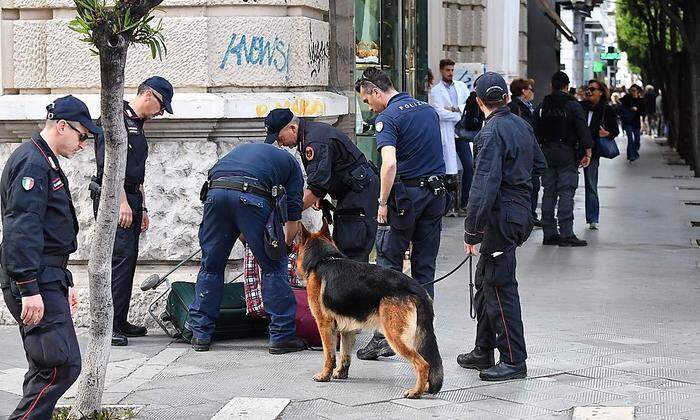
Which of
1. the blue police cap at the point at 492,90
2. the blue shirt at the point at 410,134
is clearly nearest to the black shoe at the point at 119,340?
the blue shirt at the point at 410,134

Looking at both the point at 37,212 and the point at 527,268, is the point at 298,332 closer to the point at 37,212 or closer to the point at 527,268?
the point at 37,212

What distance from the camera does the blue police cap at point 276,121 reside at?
8.73 metres

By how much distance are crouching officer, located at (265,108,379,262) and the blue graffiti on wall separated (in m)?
1.09

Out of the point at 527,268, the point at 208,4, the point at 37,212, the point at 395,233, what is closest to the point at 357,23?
the point at 527,268

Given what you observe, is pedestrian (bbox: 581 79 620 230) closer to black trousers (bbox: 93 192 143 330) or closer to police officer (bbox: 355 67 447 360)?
police officer (bbox: 355 67 447 360)

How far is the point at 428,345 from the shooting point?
24.6 feet

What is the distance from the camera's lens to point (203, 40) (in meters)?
9.75

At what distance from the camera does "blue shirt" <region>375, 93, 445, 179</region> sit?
8.70 metres

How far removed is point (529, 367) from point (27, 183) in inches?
150

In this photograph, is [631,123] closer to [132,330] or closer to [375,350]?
[132,330]

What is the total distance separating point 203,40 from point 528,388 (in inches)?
149

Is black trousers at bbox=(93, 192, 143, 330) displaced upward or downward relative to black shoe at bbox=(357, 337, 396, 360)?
upward

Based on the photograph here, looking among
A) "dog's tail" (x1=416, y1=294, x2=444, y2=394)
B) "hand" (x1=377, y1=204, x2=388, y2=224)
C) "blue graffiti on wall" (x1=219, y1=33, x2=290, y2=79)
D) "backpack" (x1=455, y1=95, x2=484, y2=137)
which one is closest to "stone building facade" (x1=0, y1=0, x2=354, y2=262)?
"blue graffiti on wall" (x1=219, y1=33, x2=290, y2=79)

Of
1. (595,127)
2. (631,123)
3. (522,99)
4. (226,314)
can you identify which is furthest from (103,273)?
(631,123)
